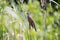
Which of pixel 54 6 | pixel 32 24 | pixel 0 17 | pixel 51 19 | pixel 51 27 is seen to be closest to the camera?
pixel 32 24

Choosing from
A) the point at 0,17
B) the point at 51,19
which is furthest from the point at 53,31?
the point at 0,17

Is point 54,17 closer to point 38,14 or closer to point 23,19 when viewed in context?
point 38,14

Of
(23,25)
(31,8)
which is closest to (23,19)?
(23,25)

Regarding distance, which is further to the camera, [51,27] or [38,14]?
[38,14]

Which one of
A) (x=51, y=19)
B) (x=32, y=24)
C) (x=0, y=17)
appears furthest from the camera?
(x=51, y=19)

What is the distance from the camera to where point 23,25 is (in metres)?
1.02

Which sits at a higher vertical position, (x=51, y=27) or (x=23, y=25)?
(x=23, y=25)

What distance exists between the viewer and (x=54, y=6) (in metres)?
2.78

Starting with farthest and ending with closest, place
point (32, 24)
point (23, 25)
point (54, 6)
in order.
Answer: point (54, 6), point (23, 25), point (32, 24)

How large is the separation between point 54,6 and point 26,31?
70.6 inches

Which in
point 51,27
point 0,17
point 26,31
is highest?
point 26,31

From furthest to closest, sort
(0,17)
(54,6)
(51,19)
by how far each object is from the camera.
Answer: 1. (54,6)
2. (51,19)
3. (0,17)

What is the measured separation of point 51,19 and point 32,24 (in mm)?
1455

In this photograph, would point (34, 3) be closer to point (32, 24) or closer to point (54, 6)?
point (54, 6)
